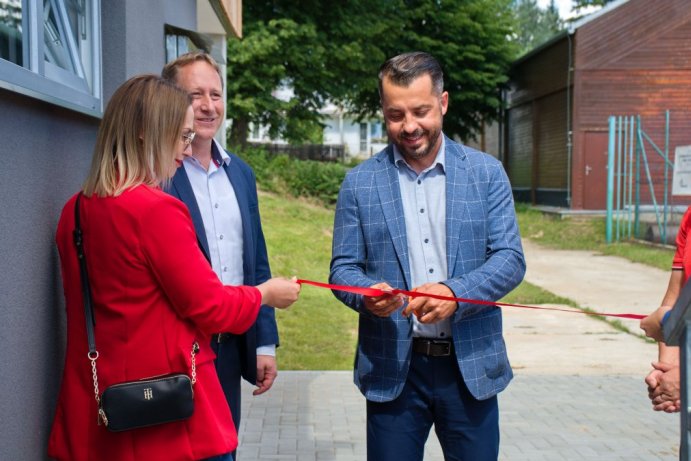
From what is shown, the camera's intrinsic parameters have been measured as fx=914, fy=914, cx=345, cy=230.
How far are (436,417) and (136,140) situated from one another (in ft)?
4.94

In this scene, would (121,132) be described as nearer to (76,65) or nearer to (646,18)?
(76,65)

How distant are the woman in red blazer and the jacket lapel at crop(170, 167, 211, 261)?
0.73 m

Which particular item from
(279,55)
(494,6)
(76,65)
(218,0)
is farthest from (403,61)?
(494,6)

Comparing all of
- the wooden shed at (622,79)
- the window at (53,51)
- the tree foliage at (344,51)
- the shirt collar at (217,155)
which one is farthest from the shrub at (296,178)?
the shirt collar at (217,155)

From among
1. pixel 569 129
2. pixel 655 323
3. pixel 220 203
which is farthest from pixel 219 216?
pixel 569 129

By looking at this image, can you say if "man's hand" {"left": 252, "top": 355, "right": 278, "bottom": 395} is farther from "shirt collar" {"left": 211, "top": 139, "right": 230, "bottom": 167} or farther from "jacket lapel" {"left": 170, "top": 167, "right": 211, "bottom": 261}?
"shirt collar" {"left": 211, "top": 139, "right": 230, "bottom": 167}

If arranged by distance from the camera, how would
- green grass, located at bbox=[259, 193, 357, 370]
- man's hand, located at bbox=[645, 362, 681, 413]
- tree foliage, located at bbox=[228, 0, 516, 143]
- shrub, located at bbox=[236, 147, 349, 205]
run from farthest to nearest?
1. tree foliage, located at bbox=[228, 0, 516, 143]
2. shrub, located at bbox=[236, 147, 349, 205]
3. green grass, located at bbox=[259, 193, 357, 370]
4. man's hand, located at bbox=[645, 362, 681, 413]

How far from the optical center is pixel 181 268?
2566 mm

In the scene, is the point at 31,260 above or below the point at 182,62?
below

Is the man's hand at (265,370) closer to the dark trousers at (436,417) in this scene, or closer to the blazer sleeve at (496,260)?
the dark trousers at (436,417)

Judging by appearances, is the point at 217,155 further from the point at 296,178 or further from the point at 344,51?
the point at 344,51

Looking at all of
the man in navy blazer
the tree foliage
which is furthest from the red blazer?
the tree foliage

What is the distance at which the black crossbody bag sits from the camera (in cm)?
256

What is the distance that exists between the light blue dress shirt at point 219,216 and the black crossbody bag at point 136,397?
38.3 inches
